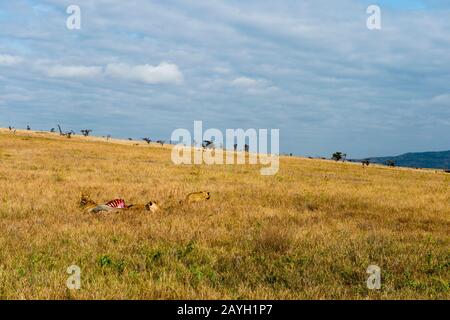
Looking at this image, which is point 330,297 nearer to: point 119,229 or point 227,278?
point 227,278

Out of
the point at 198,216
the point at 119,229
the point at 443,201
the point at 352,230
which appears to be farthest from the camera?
the point at 443,201

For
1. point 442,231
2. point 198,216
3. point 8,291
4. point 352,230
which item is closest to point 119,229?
point 198,216

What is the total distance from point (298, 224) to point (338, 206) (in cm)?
474

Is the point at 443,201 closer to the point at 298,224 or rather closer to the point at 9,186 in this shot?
the point at 298,224

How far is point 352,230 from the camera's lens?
13.0m

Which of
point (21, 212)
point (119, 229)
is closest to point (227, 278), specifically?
point (119, 229)

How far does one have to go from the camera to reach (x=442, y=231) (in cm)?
1356

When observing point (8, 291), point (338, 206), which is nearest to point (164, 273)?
point (8, 291)

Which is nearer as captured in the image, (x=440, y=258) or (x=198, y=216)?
(x=440, y=258)

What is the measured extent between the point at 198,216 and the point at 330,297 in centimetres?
756
